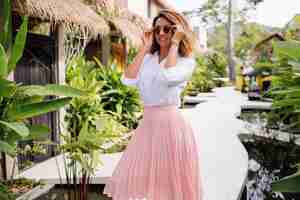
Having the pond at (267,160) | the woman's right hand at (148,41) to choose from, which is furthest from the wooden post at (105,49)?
the woman's right hand at (148,41)

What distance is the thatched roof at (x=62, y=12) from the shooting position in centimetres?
368

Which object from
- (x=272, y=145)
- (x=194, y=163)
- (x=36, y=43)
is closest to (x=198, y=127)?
(x=272, y=145)

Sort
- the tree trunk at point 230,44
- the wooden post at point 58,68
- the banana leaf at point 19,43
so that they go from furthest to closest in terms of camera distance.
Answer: the tree trunk at point 230,44 < the wooden post at point 58,68 < the banana leaf at point 19,43

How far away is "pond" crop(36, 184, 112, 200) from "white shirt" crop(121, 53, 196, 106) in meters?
1.57

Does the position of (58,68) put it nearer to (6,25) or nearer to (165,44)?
(165,44)

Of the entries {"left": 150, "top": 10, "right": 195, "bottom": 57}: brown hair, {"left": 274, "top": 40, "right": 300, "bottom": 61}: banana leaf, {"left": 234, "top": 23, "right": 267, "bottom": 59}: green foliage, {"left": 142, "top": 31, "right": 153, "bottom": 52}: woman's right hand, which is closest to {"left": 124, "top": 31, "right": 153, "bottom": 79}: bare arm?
{"left": 142, "top": 31, "right": 153, "bottom": 52}: woman's right hand

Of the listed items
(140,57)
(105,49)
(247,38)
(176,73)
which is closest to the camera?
(176,73)

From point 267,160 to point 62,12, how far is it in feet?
11.6

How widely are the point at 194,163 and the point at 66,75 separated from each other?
4.02m

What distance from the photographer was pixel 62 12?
411 centimetres

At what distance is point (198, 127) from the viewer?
714 centimetres

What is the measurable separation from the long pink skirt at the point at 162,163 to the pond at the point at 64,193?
1.28m

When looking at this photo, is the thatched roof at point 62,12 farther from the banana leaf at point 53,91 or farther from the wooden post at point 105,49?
the wooden post at point 105,49

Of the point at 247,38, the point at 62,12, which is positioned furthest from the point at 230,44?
the point at 62,12
